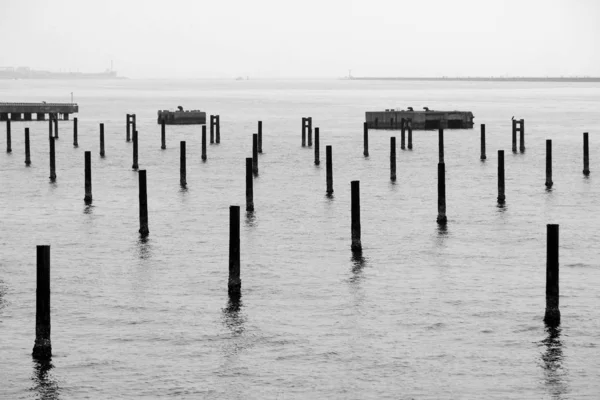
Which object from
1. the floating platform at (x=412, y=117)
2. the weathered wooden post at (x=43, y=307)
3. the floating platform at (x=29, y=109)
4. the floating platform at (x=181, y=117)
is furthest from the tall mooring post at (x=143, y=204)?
the floating platform at (x=29, y=109)

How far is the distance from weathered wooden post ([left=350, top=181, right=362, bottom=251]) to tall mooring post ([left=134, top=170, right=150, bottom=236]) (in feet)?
22.4

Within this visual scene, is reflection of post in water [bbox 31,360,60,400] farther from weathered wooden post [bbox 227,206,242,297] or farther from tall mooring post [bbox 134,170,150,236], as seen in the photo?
tall mooring post [bbox 134,170,150,236]

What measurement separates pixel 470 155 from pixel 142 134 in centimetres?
3648

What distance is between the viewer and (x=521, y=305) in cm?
2814

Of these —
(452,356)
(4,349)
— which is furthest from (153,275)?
(452,356)

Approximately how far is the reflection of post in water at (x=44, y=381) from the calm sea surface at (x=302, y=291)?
0.17ft

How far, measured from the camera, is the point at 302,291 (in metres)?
30.2

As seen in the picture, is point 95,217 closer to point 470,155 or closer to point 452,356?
point 452,356

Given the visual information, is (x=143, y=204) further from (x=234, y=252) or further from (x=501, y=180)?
(x=501, y=180)

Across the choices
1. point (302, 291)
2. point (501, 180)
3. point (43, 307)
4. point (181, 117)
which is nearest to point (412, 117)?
point (181, 117)

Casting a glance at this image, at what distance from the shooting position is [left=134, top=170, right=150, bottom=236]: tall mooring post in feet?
123

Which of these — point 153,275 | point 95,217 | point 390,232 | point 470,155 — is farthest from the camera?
point 470,155

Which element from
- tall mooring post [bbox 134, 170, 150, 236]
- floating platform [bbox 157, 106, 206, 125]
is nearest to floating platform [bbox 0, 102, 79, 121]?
floating platform [bbox 157, 106, 206, 125]

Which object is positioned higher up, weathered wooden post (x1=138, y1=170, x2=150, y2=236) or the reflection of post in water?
weathered wooden post (x1=138, y1=170, x2=150, y2=236)
